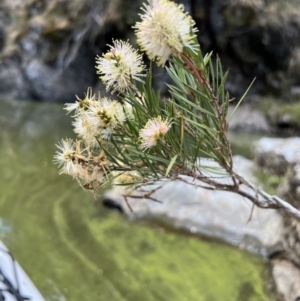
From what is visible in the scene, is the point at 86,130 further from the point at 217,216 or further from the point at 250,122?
the point at 250,122

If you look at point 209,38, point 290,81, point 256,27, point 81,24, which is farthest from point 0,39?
point 290,81

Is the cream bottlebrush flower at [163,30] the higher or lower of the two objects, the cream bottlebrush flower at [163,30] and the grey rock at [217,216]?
the higher

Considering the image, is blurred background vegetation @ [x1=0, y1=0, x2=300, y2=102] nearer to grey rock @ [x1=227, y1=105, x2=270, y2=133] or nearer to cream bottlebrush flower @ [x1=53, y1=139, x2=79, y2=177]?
grey rock @ [x1=227, y1=105, x2=270, y2=133]

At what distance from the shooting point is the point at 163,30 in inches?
18.8

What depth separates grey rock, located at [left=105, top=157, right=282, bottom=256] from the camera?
1.74 meters

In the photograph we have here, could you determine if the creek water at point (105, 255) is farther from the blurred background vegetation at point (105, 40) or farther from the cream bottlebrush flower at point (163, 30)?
the blurred background vegetation at point (105, 40)

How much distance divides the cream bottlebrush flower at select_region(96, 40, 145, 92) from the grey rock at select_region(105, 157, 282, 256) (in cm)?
124

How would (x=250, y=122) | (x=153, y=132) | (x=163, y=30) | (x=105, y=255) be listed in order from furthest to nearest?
1. (x=250, y=122)
2. (x=105, y=255)
3. (x=153, y=132)
4. (x=163, y=30)

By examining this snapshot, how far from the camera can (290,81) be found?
5.50 meters

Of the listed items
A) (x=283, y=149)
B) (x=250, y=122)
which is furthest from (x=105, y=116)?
(x=250, y=122)

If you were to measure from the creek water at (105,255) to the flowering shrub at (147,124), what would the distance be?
72 cm

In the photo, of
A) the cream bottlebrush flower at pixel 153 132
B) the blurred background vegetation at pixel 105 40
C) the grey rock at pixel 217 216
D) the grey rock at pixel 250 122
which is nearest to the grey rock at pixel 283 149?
the grey rock at pixel 217 216

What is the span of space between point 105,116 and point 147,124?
0.25 feet

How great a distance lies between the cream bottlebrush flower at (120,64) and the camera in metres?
0.60
